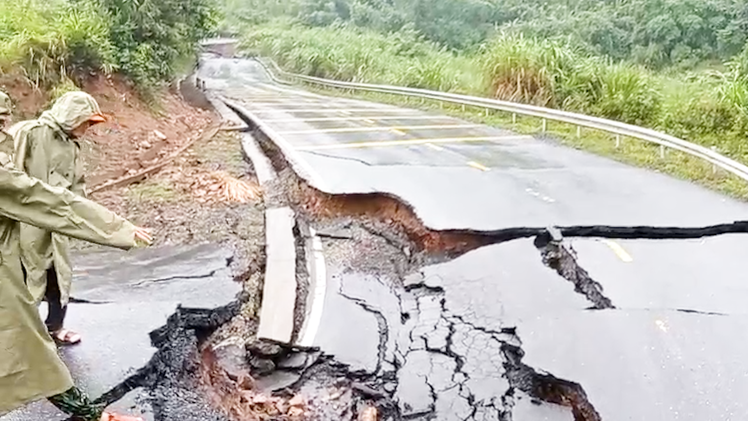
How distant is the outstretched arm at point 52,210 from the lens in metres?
3.71

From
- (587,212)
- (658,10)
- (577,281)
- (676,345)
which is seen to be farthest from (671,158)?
(658,10)

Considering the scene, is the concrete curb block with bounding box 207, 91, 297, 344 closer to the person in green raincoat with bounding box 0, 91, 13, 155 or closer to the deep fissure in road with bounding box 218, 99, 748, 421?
the deep fissure in road with bounding box 218, 99, 748, 421

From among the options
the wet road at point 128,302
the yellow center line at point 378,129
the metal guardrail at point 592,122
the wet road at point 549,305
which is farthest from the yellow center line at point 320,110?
the wet road at point 128,302

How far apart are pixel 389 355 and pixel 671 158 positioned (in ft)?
25.1

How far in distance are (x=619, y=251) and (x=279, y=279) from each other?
333cm

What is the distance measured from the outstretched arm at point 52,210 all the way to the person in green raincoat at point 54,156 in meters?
0.65

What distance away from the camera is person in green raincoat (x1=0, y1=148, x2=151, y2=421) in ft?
12.3

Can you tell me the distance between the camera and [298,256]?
873cm

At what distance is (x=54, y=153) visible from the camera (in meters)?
4.73

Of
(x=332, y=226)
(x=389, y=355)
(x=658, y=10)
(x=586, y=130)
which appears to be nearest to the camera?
(x=389, y=355)

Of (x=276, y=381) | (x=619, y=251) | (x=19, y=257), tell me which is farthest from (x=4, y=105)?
(x=619, y=251)

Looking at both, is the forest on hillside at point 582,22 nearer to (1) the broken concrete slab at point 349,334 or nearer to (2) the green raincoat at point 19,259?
(1) the broken concrete slab at point 349,334

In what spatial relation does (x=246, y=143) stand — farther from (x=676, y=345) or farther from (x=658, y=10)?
(x=658, y=10)

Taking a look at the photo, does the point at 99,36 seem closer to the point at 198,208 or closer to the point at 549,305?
the point at 198,208
